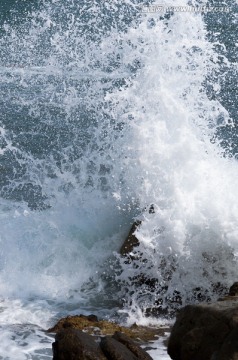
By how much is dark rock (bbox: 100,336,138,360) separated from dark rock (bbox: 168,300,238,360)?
274mm

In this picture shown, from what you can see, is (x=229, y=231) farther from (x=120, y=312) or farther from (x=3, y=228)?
(x=3, y=228)

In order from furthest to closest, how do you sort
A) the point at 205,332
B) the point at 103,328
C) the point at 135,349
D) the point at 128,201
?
the point at 128,201
the point at 103,328
the point at 135,349
the point at 205,332

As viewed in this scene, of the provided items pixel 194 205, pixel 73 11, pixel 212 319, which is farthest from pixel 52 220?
pixel 73 11

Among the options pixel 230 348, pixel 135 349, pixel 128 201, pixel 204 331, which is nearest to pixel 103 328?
pixel 135 349

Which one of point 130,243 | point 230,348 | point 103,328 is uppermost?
point 130,243

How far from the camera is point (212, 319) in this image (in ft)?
13.5

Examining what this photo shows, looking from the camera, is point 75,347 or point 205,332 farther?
point 75,347

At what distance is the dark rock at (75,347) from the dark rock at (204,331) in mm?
470

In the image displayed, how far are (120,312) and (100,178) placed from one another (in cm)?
213

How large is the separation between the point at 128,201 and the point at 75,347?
3.77m

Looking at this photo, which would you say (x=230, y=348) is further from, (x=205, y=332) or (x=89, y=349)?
(x=89, y=349)

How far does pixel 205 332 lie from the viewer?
411 cm

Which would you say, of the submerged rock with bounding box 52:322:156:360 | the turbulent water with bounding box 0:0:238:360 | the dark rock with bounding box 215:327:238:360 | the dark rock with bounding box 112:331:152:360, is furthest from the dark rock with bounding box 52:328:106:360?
the turbulent water with bounding box 0:0:238:360

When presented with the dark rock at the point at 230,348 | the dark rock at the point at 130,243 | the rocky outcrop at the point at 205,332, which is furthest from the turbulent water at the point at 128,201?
the dark rock at the point at 230,348
